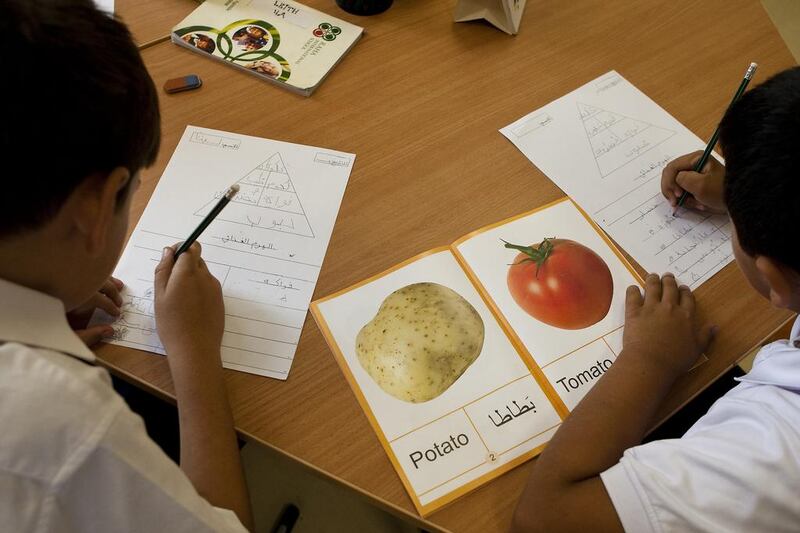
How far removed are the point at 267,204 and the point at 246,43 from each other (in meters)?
0.33

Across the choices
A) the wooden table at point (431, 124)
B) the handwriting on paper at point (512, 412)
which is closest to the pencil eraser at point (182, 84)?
the wooden table at point (431, 124)

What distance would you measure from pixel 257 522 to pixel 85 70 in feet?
2.11

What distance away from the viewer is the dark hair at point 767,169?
0.52 metres

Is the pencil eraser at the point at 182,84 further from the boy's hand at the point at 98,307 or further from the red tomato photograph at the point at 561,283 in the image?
the red tomato photograph at the point at 561,283

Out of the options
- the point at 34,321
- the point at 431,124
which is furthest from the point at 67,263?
the point at 431,124

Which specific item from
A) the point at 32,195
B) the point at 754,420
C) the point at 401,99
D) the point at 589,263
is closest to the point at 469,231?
the point at 589,263

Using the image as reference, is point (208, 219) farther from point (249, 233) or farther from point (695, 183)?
point (695, 183)

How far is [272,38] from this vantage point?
95 cm

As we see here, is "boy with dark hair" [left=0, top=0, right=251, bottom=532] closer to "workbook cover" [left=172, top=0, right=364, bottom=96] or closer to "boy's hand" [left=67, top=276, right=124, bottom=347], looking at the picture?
"boy's hand" [left=67, top=276, right=124, bottom=347]

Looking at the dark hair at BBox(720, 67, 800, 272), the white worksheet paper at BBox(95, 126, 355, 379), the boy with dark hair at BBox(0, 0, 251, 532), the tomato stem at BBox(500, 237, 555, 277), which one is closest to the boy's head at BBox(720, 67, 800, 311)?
the dark hair at BBox(720, 67, 800, 272)

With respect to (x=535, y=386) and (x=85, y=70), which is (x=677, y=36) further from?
(x=85, y=70)

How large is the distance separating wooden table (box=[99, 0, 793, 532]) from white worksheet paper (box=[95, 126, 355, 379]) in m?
0.02

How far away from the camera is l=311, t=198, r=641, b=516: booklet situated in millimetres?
607

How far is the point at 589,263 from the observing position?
0.74 metres
